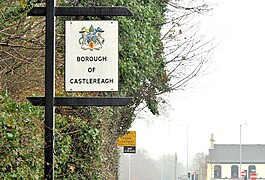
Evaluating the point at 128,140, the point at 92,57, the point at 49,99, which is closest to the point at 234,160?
the point at 128,140

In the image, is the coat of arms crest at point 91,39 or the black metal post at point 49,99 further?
the black metal post at point 49,99

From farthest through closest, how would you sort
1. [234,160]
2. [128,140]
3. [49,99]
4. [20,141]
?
[234,160] → [128,140] → [20,141] → [49,99]

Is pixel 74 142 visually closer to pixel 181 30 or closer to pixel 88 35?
pixel 88 35

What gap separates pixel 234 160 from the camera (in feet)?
458

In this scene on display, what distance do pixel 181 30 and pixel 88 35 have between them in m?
16.0

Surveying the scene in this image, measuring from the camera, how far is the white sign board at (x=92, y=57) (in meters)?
10.5

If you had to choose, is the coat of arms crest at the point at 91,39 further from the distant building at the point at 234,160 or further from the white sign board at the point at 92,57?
the distant building at the point at 234,160

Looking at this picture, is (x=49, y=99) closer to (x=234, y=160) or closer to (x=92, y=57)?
(x=92, y=57)

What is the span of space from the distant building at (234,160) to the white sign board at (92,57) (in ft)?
383

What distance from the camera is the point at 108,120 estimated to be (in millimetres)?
18844

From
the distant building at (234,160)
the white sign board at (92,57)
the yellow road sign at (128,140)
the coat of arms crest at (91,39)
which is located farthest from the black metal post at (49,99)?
the distant building at (234,160)

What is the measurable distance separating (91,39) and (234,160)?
429 ft

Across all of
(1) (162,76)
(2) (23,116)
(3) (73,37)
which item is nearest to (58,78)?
(2) (23,116)

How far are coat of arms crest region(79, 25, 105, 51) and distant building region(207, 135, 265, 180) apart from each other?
116691 mm
